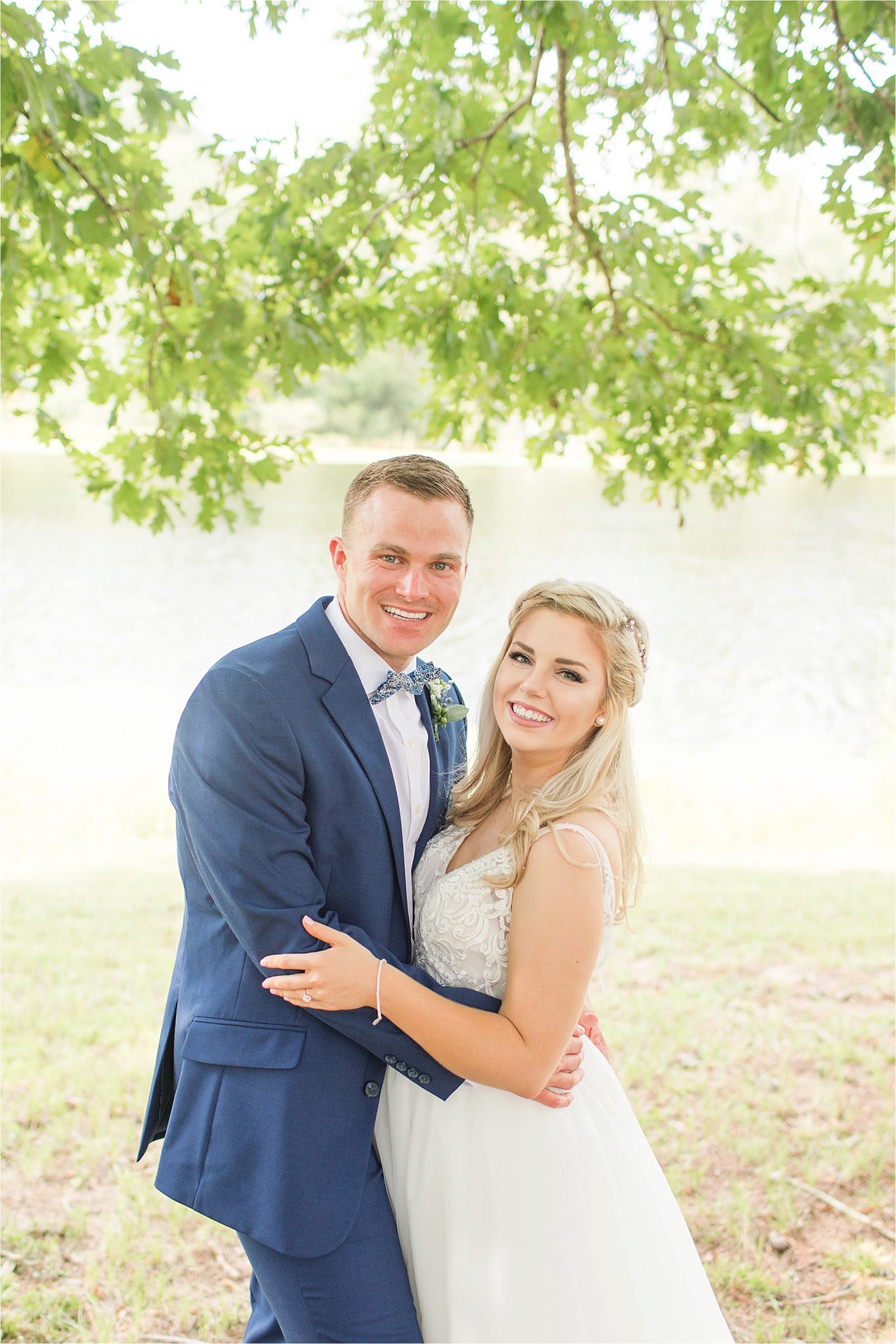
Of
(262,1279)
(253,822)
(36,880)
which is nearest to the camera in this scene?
(253,822)

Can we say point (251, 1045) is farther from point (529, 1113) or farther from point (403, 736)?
point (403, 736)

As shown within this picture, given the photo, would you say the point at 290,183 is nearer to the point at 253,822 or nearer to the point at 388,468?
the point at 388,468

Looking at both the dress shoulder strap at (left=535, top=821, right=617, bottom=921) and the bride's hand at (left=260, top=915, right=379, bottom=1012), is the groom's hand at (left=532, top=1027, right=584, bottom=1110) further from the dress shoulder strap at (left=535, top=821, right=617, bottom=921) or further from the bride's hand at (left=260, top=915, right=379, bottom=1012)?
the bride's hand at (left=260, top=915, right=379, bottom=1012)

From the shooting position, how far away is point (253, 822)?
2238 millimetres

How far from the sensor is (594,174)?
5.19 meters

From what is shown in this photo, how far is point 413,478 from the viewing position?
2566 millimetres

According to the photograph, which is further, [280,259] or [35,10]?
[280,259]

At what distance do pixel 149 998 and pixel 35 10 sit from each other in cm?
469

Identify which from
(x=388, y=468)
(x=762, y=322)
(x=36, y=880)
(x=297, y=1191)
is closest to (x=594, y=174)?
(x=762, y=322)

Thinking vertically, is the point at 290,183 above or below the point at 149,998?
above

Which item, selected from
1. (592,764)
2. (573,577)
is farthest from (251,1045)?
(573,577)

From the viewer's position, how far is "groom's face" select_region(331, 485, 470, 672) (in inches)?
101

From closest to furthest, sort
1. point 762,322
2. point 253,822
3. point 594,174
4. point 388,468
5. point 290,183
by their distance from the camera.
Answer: point 253,822
point 388,468
point 290,183
point 762,322
point 594,174

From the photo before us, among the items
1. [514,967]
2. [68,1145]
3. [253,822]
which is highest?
[253,822]
